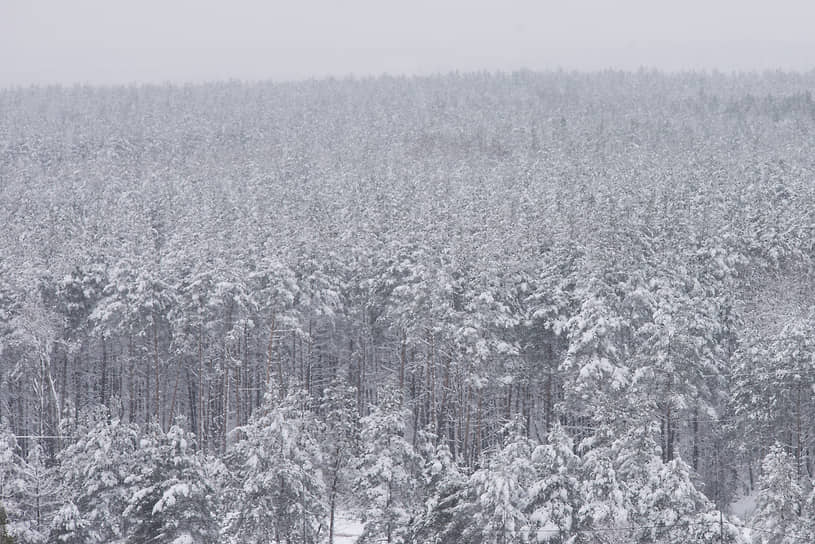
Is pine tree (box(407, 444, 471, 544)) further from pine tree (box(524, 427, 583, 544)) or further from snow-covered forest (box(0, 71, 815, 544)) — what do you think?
pine tree (box(524, 427, 583, 544))

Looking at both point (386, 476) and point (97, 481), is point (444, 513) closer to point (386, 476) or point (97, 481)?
point (386, 476)

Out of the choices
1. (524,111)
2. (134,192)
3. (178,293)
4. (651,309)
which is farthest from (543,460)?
(524,111)

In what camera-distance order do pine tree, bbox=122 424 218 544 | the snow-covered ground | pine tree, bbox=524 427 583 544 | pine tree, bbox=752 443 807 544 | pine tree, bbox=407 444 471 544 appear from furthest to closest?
the snow-covered ground, pine tree, bbox=752 443 807 544, pine tree, bbox=122 424 218 544, pine tree, bbox=407 444 471 544, pine tree, bbox=524 427 583 544

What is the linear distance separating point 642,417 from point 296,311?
20304 millimetres

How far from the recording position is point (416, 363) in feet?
140

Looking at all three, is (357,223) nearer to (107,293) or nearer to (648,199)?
(107,293)

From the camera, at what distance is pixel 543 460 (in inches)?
902

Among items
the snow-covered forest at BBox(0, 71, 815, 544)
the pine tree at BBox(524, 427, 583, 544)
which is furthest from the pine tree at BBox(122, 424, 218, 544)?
the pine tree at BBox(524, 427, 583, 544)

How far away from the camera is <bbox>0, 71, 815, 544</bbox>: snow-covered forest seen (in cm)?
2397

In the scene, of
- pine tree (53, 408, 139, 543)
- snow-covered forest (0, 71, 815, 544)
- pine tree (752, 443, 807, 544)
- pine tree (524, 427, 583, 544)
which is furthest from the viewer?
pine tree (752, 443, 807, 544)

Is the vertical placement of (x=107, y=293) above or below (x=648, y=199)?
below

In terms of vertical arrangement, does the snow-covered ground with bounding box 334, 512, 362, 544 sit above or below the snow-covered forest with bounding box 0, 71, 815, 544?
below

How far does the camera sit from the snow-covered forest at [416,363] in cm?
2397

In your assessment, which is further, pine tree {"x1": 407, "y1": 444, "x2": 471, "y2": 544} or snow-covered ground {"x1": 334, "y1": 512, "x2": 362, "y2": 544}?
snow-covered ground {"x1": 334, "y1": 512, "x2": 362, "y2": 544}
